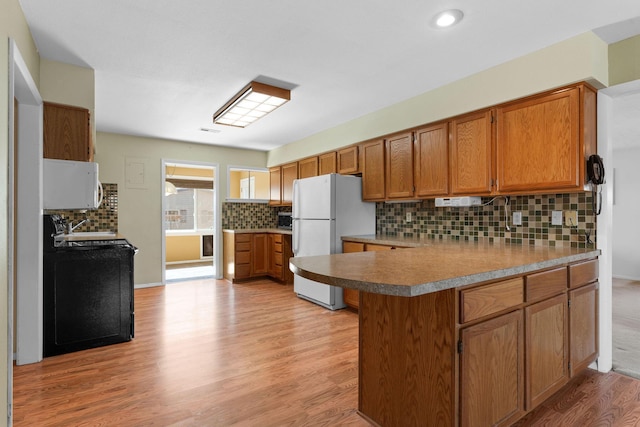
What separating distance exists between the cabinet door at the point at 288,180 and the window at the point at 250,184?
668 mm

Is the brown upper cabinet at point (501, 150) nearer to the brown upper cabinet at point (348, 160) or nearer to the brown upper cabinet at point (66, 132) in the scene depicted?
the brown upper cabinet at point (348, 160)

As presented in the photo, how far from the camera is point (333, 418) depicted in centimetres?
188

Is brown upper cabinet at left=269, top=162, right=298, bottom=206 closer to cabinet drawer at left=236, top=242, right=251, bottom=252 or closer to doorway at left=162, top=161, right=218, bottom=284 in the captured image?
cabinet drawer at left=236, top=242, right=251, bottom=252

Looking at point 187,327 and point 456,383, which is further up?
point 456,383

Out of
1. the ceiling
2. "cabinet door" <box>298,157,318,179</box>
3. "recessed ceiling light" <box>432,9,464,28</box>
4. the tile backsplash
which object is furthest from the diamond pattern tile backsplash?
the tile backsplash

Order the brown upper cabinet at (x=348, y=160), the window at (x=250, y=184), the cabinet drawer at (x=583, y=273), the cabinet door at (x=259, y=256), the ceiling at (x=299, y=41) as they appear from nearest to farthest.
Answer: the ceiling at (x=299, y=41), the cabinet drawer at (x=583, y=273), the brown upper cabinet at (x=348, y=160), the cabinet door at (x=259, y=256), the window at (x=250, y=184)

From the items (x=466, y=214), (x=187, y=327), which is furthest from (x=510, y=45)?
(x=187, y=327)

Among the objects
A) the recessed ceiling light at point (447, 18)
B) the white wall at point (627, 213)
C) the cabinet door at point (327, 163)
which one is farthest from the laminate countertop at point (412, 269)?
the white wall at point (627, 213)

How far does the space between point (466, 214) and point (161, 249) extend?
14.8ft

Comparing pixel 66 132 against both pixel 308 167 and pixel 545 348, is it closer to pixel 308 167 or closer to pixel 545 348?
pixel 308 167

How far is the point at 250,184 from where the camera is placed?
7.89 metres

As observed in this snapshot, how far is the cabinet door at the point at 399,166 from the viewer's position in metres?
3.59

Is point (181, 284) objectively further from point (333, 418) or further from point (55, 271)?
point (333, 418)

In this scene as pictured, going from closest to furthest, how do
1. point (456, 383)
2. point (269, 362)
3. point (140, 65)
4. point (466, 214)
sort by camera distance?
point (456, 383) → point (269, 362) → point (140, 65) → point (466, 214)
